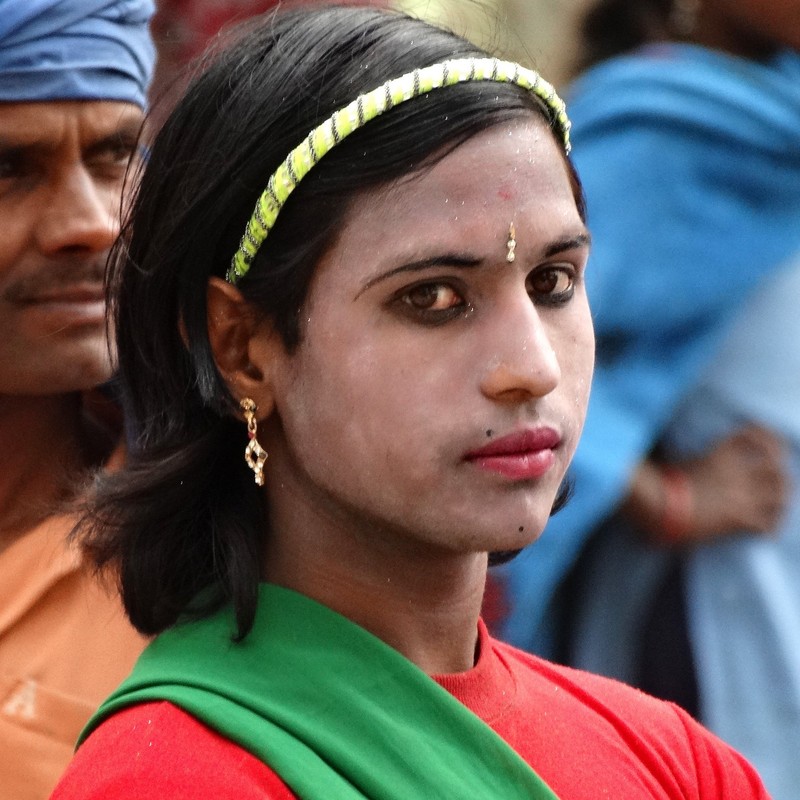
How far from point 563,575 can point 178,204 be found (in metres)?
1.85

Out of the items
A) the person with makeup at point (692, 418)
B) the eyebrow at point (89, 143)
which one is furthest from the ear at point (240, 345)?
the person with makeup at point (692, 418)

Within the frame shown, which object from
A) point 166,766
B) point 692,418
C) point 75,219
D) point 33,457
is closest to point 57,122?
point 75,219

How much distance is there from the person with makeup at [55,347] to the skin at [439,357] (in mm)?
557

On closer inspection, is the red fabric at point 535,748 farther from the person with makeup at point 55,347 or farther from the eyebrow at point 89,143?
the eyebrow at point 89,143

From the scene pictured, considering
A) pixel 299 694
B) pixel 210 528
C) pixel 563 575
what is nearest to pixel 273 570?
pixel 210 528

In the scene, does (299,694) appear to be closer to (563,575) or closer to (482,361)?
(482,361)

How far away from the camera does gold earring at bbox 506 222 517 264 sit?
6.95ft

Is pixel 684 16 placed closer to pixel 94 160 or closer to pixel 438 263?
pixel 94 160

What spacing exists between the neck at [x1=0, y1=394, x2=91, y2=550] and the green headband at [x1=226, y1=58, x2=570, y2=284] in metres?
0.75

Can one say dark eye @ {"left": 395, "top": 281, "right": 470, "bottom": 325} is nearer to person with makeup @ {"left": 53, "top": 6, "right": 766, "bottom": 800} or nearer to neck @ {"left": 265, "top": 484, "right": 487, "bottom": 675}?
person with makeup @ {"left": 53, "top": 6, "right": 766, "bottom": 800}

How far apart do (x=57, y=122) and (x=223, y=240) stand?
64cm

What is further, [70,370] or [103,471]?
[70,370]

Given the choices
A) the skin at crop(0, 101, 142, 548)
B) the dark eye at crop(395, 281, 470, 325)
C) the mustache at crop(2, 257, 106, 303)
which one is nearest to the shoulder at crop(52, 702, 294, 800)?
the dark eye at crop(395, 281, 470, 325)

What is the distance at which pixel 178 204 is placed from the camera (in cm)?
226
